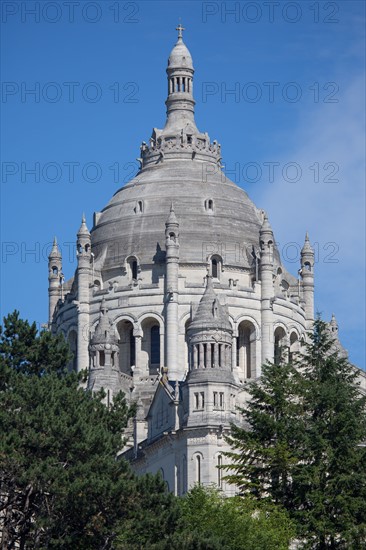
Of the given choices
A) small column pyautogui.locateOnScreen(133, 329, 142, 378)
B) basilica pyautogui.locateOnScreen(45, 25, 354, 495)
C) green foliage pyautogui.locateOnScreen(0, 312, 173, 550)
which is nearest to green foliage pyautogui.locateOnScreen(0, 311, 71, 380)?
green foliage pyautogui.locateOnScreen(0, 312, 173, 550)

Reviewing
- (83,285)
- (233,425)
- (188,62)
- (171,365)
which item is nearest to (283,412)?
(233,425)

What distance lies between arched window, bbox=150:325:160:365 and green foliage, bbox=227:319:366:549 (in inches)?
1400

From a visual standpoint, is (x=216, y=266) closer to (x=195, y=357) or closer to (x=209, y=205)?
(x=209, y=205)

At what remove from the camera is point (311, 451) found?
298ft

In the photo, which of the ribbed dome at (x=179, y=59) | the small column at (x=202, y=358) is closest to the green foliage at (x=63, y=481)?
the small column at (x=202, y=358)

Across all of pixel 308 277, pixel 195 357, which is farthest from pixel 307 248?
pixel 195 357

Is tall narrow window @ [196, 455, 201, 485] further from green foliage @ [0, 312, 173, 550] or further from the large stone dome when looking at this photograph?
the large stone dome

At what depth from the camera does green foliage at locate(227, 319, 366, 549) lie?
8825cm

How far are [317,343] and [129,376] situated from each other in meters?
33.5

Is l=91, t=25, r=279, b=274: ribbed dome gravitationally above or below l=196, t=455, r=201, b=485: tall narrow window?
above

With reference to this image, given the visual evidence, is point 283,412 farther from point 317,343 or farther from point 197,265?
point 197,265

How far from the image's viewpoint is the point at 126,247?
135m

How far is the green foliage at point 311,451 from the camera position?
290ft

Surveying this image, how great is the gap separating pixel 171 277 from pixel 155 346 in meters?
4.44
